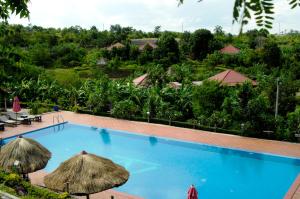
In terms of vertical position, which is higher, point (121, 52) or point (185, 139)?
point (121, 52)

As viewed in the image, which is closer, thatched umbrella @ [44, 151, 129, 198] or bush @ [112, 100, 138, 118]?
thatched umbrella @ [44, 151, 129, 198]

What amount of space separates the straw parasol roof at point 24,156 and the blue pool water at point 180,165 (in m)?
2.53

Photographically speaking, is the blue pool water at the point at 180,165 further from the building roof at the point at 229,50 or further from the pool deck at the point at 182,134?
the building roof at the point at 229,50

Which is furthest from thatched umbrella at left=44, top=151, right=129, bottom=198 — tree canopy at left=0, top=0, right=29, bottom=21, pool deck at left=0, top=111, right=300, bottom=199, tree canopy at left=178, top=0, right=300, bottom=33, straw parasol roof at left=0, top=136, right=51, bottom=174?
tree canopy at left=178, top=0, right=300, bottom=33

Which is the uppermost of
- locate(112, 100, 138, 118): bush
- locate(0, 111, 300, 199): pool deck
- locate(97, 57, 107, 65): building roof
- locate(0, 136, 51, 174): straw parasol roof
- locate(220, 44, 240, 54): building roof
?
locate(220, 44, 240, 54): building roof

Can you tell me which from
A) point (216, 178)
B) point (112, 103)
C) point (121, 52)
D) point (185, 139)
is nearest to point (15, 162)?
point (216, 178)

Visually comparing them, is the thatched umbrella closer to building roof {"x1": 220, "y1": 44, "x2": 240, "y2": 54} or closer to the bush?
the bush

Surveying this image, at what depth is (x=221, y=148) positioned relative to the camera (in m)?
14.2

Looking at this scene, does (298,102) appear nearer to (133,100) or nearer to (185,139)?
(185,139)

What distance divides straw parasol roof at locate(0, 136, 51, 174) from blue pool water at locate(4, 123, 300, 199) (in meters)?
2.53

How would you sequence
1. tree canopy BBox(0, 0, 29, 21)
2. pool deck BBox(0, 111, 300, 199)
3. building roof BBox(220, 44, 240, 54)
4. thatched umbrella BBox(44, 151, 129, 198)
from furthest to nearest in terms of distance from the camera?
building roof BBox(220, 44, 240, 54)
pool deck BBox(0, 111, 300, 199)
thatched umbrella BBox(44, 151, 129, 198)
tree canopy BBox(0, 0, 29, 21)

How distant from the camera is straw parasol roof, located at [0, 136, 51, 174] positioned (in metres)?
9.99

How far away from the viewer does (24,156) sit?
10.1 m

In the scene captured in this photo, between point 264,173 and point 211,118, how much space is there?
159 inches
